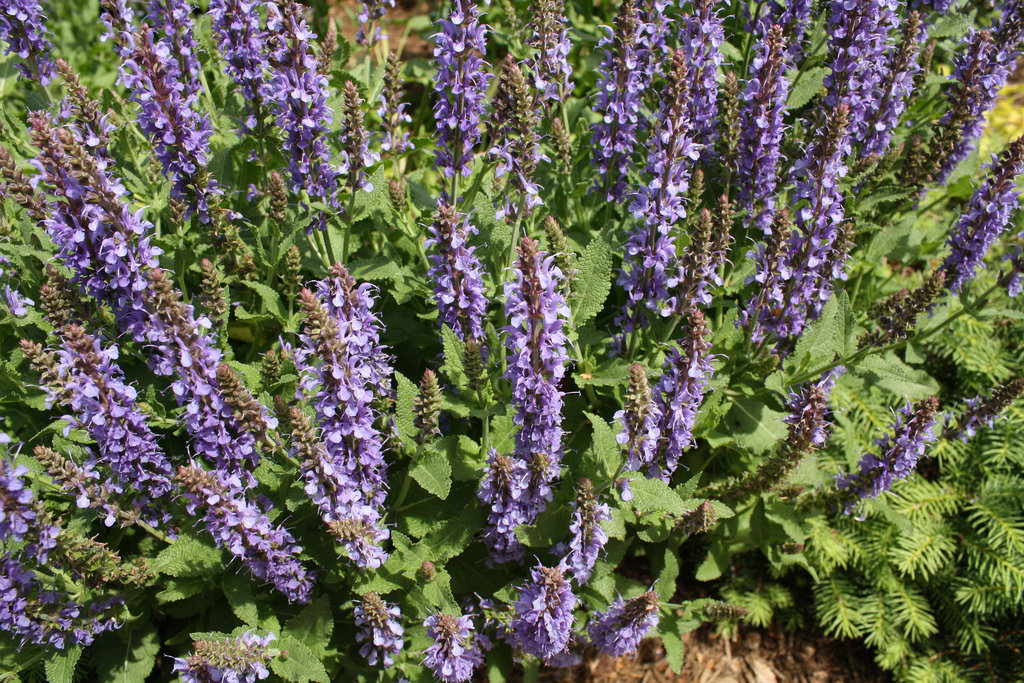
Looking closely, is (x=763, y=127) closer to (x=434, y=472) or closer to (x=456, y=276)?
(x=456, y=276)

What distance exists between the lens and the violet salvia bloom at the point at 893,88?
4270mm

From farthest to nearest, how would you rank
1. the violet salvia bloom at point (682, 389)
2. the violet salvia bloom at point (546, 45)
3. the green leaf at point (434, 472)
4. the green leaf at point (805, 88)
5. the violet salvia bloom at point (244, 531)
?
the green leaf at point (805, 88) → the violet salvia bloom at point (546, 45) → the green leaf at point (434, 472) → the violet salvia bloom at point (682, 389) → the violet salvia bloom at point (244, 531)

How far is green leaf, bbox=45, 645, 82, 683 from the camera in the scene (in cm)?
340

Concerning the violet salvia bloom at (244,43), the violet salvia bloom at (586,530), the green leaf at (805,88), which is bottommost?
the violet salvia bloom at (586,530)

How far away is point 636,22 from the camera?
383 cm

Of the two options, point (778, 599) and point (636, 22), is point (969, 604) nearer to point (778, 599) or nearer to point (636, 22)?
point (778, 599)

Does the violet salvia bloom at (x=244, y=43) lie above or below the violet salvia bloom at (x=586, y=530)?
above

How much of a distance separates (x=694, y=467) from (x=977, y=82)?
2.82 m

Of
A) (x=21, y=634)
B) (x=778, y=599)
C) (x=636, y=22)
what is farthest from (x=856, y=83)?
(x=21, y=634)

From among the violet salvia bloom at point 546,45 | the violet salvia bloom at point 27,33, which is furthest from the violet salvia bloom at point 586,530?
the violet salvia bloom at point 27,33

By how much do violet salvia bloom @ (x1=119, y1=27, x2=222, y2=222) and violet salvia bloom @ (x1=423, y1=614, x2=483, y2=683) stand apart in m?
2.38

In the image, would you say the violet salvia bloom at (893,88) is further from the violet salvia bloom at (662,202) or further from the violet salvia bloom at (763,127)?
the violet salvia bloom at (662,202)

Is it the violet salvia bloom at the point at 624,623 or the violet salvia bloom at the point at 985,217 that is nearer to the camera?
the violet salvia bloom at the point at 624,623

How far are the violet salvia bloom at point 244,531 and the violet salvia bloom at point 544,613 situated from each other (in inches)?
41.7
